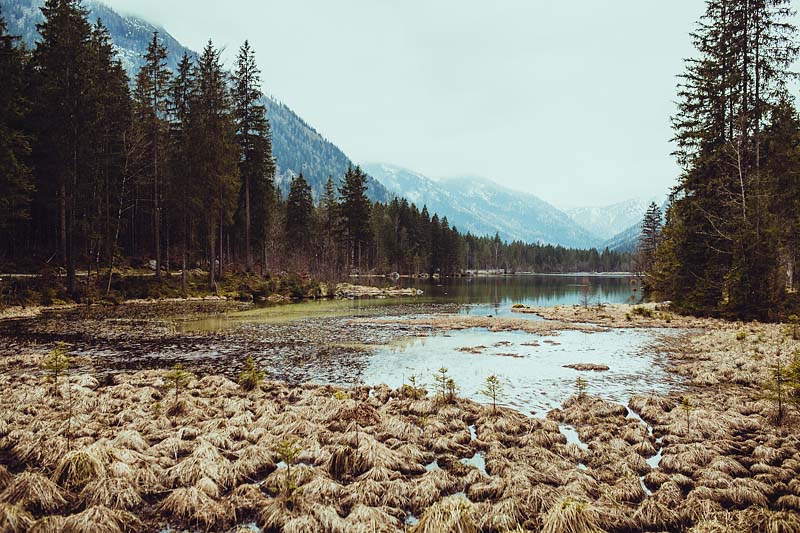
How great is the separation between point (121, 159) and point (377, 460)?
40024 mm

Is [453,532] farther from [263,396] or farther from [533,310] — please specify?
[533,310]

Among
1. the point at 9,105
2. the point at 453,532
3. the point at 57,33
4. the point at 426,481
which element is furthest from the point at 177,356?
the point at 57,33

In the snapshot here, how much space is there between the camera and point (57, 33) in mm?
31609

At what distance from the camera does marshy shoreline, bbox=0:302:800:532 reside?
19.4ft

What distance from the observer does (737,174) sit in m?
27.4

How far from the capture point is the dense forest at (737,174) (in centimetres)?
2419

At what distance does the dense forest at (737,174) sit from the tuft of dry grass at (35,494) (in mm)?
28954

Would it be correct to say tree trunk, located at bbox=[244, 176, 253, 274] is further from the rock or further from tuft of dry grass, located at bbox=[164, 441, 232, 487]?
tuft of dry grass, located at bbox=[164, 441, 232, 487]

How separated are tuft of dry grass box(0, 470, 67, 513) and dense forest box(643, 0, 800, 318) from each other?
28954mm

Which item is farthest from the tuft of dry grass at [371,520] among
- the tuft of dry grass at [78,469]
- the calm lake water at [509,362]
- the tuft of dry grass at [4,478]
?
the calm lake water at [509,362]

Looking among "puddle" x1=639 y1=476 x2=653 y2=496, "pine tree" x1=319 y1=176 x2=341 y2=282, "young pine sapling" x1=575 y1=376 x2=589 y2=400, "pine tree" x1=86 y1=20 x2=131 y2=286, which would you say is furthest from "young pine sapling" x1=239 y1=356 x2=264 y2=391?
"pine tree" x1=319 y1=176 x2=341 y2=282

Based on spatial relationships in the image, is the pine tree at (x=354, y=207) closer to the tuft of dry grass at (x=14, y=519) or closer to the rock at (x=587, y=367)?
the rock at (x=587, y=367)

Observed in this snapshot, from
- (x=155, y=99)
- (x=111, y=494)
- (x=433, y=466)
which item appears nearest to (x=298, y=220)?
(x=155, y=99)

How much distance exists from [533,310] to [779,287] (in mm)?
17112
